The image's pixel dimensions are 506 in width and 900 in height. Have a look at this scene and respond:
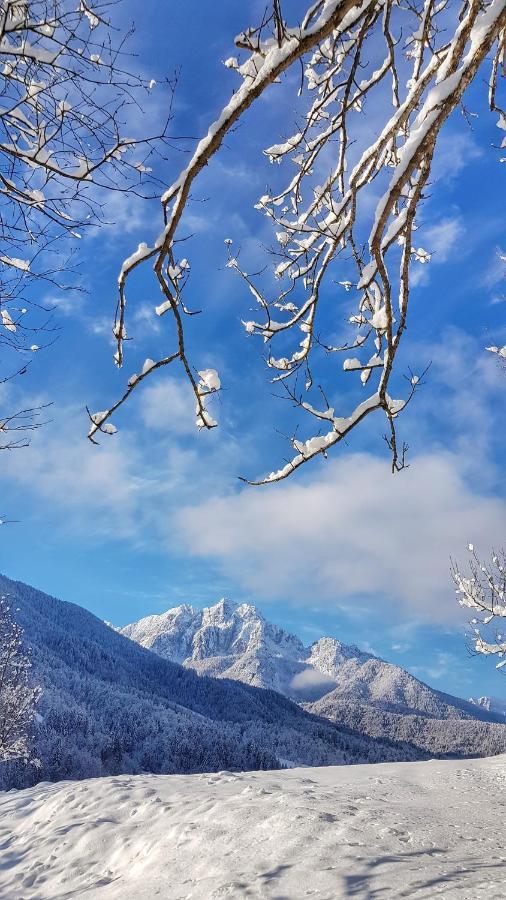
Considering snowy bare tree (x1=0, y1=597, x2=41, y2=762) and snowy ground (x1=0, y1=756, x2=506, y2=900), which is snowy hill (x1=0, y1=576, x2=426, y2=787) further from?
snowy ground (x1=0, y1=756, x2=506, y2=900)

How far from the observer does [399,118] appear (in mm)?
2340

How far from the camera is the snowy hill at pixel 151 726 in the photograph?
87.0 metres

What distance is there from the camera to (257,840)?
4.18 meters

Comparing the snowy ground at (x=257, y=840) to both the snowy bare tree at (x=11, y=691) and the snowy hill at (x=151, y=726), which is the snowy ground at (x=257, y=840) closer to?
the snowy bare tree at (x=11, y=691)

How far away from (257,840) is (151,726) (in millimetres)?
118689

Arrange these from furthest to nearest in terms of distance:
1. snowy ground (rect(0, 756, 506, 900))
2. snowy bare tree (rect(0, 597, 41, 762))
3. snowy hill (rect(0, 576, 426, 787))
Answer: snowy hill (rect(0, 576, 426, 787))
snowy bare tree (rect(0, 597, 41, 762))
snowy ground (rect(0, 756, 506, 900))

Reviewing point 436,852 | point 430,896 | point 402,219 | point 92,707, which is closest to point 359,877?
point 430,896

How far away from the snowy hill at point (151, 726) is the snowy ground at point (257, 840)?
4540 centimetres

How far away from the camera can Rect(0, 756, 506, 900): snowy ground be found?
337 cm

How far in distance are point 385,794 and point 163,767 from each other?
325ft

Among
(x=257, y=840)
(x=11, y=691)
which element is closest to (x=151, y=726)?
(x=11, y=691)

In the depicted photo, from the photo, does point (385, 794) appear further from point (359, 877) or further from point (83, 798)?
point (83, 798)

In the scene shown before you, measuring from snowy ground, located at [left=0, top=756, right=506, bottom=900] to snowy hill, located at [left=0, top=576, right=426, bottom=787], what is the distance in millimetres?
45396

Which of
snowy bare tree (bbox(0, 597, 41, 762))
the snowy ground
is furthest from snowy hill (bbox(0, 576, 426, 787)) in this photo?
the snowy ground
